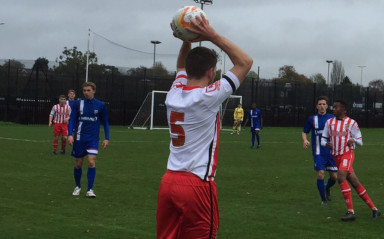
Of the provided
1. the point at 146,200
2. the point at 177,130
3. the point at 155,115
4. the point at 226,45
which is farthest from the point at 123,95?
the point at 226,45

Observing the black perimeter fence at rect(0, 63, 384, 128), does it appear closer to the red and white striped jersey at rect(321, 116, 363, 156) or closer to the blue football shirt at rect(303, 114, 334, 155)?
the blue football shirt at rect(303, 114, 334, 155)

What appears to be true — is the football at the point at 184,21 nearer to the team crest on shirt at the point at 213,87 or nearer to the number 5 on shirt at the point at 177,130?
the team crest on shirt at the point at 213,87

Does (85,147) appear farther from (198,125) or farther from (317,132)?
(198,125)

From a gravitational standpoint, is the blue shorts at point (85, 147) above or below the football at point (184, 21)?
below

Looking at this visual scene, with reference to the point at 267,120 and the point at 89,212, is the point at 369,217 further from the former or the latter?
the point at 267,120

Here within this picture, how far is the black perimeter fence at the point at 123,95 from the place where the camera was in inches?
1725

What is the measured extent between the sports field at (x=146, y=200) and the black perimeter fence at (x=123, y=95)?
25.7m

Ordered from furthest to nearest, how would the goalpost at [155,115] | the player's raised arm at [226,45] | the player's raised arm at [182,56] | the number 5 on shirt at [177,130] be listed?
the goalpost at [155,115], the player's raised arm at [182,56], the number 5 on shirt at [177,130], the player's raised arm at [226,45]

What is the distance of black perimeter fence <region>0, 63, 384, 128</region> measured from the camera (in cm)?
4381

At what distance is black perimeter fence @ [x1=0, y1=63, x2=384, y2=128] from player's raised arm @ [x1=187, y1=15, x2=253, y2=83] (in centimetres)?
3988

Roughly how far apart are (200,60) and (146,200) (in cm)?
689

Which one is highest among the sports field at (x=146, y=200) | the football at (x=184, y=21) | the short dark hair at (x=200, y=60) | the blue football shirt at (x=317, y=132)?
the football at (x=184, y=21)

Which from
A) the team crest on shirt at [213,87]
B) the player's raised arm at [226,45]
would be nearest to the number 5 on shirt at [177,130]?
the team crest on shirt at [213,87]

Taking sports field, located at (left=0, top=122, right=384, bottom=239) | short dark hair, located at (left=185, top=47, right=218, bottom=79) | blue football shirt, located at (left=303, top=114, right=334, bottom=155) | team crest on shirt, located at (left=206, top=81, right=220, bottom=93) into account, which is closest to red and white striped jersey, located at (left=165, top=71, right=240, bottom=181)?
team crest on shirt, located at (left=206, top=81, right=220, bottom=93)
